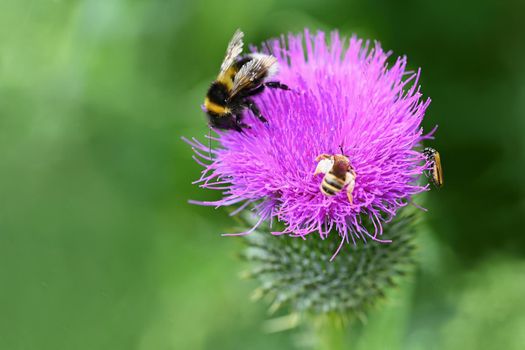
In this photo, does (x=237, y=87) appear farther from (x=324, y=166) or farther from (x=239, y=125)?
(x=324, y=166)

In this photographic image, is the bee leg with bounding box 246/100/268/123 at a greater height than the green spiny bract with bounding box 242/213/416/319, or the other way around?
the bee leg with bounding box 246/100/268/123

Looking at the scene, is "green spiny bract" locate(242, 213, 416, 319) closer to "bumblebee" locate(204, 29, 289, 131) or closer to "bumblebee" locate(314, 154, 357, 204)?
"bumblebee" locate(314, 154, 357, 204)

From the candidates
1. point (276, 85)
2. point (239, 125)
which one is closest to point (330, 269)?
point (239, 125)

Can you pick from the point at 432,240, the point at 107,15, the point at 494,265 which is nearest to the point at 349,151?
the point at 432,240

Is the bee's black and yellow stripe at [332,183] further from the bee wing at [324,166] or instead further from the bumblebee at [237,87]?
the bumblebee at [237,87]

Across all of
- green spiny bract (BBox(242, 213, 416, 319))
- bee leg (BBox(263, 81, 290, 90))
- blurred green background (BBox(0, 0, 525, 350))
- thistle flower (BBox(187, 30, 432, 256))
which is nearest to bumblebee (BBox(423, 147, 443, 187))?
thistle flower (BBox(187, 30, 432, 256))

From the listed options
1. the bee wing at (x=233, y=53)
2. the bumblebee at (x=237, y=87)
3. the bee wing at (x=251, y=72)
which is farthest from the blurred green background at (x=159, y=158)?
the bee wing at (x=251, y=72)

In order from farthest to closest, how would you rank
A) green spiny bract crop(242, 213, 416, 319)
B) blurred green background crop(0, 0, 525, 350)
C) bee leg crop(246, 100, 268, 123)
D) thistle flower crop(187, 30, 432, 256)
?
1. blurred green background crop(0, 0, 525, 350)
2. green spiny bract crop(242, 213, 416, 319)
3. bee leg crop(246, 100, 268, 123)
4. thistle flower crop(187, 30, 432, 256)
